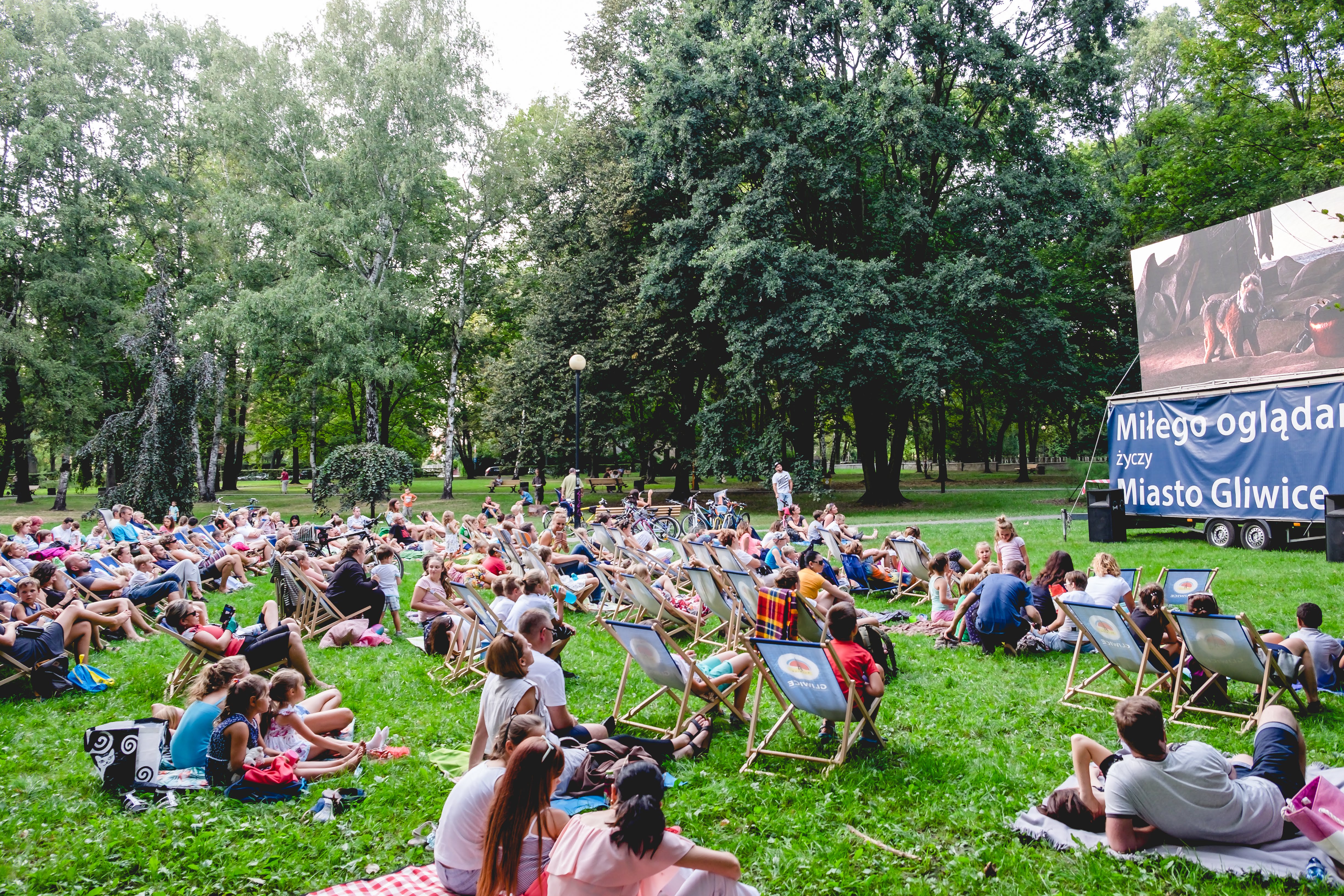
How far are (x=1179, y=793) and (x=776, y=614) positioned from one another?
10.1 feet

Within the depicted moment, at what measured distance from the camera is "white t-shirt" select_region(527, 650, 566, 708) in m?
4.68

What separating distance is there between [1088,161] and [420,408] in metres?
33.9

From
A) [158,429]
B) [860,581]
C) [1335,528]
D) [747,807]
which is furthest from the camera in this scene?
[158,429]

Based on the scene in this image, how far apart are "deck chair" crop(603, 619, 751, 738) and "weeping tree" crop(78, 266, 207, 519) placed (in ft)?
71.0

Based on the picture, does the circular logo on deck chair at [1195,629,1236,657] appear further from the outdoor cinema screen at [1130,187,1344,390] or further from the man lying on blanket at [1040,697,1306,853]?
the outdoor cinema screen at [1130,187,1344,390]

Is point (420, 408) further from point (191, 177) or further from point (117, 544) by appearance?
point (117, 544)

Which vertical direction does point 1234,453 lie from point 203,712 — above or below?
above

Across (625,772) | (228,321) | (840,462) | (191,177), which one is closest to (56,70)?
(191,177)

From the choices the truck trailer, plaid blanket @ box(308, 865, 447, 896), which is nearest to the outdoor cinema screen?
the truck trailer

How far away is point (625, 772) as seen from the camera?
2.71 m

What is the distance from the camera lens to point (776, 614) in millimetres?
6211

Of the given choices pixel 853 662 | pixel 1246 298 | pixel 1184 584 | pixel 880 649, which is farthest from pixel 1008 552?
pixel 1246 298

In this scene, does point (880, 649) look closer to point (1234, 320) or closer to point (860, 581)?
point (860, 581)

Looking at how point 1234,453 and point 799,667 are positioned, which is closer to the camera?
point 799,667
